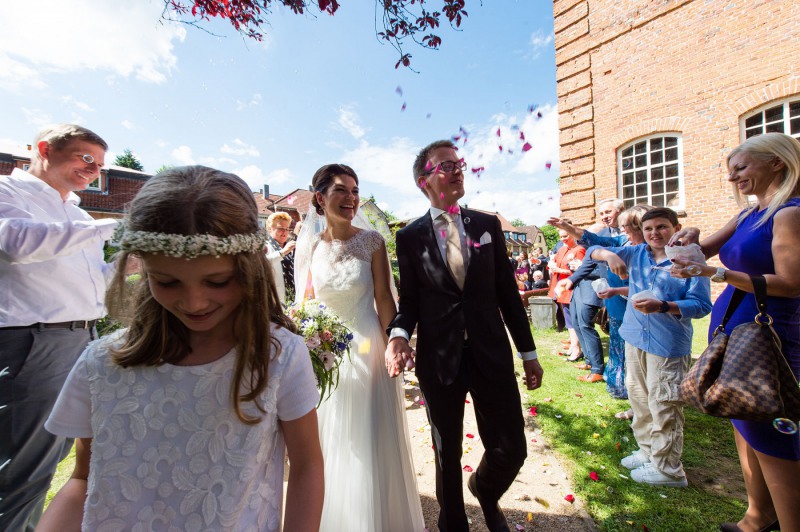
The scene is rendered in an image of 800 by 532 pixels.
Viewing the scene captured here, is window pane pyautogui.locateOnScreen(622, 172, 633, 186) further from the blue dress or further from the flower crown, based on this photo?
the flower crown

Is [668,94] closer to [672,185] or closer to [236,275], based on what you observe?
[672,185]

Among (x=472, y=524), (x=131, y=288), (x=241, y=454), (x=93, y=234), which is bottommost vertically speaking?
(x=472, y=524)

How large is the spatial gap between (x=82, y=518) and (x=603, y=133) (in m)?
11.8

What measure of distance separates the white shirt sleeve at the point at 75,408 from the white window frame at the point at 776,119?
1092 centimetres

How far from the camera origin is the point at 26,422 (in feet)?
7.23

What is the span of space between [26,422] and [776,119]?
1226 centimetres

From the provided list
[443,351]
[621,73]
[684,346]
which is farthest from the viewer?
[621,73]

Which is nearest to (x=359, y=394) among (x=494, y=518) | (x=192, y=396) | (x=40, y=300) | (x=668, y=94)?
(x=494, y=518)

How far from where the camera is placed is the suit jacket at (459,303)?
90.6 inches

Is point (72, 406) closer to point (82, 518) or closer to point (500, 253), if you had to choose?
point (82, 518)

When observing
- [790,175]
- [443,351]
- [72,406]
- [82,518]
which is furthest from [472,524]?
[790,175]

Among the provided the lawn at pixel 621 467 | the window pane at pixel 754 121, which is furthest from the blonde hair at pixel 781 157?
the window pane at pixel 754 121

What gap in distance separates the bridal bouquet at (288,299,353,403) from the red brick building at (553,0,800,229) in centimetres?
971

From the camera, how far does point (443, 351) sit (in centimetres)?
231
